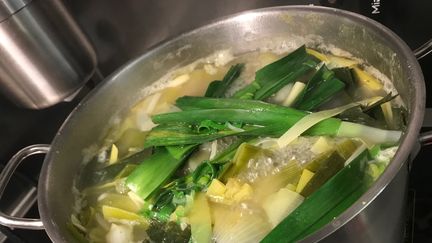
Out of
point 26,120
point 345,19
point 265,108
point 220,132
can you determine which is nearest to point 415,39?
point 345,19

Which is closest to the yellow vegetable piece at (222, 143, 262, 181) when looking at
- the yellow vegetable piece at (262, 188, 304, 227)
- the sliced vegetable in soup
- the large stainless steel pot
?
the sliced vegetable in soup

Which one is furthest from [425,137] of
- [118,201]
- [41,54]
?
[41,54]

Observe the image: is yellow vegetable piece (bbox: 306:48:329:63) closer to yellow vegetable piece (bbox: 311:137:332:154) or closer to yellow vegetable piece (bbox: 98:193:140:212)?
yellow vegetable piece (bbox: 311:137:332:154)

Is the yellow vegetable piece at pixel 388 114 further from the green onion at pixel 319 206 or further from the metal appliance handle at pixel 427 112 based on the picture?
the green onion at pixel 319 206

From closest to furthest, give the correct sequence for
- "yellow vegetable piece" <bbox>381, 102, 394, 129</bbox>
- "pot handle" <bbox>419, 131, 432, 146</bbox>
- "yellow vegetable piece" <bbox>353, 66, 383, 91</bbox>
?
"pot handle" <bbox>419, 131, 432, 146</bbox>, "yellow vegetable piece" <bbox>381, 102, 394, 129</bbox>, "yellow vegetable piece" <bbox>353, 66, 383, 91</bbox>

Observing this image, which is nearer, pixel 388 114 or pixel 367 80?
pixel 388 114

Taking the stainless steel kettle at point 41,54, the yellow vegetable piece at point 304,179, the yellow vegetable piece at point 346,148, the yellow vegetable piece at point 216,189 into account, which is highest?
the stainless steel kettle at point 41,54

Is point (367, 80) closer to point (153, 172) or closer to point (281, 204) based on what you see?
point (281, 204)

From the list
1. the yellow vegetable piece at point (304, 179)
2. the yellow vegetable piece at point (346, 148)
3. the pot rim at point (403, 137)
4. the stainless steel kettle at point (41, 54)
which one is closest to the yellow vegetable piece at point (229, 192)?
the yellow vegetable piece at point (304, 179)
